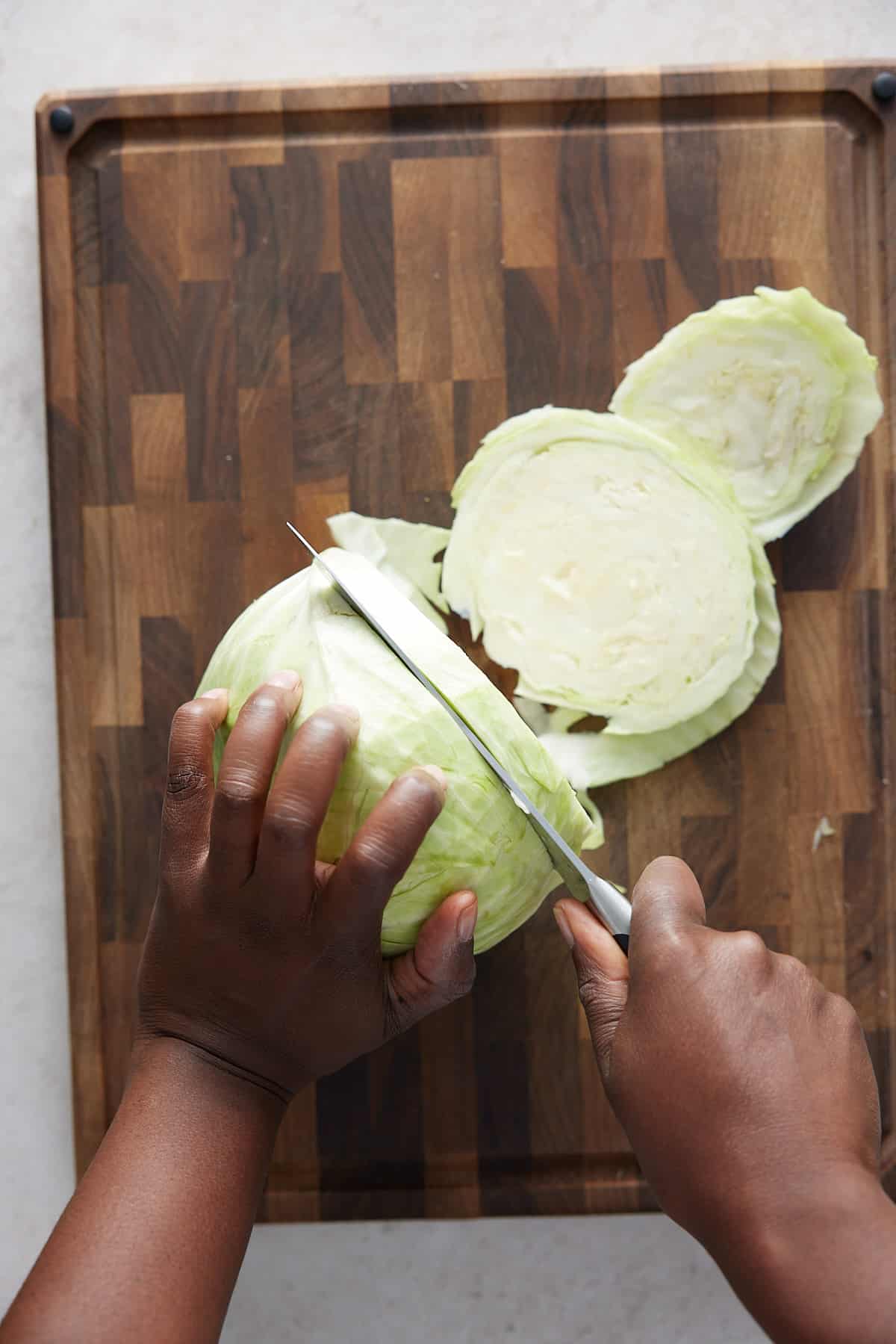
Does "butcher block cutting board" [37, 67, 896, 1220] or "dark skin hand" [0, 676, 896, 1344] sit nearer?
"dark skin hand" [0, 676, 896, 1344]

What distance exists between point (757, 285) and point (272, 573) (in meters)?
0.86

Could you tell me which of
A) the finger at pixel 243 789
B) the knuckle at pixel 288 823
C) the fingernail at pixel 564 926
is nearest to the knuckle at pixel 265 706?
the finger at pixel 243 789

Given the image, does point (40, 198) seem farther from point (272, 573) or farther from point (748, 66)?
point (748, 66)

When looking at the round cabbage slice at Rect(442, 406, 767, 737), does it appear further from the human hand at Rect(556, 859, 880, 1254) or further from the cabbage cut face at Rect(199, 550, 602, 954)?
the human hand at Rect(556, 859, 880, 1254)

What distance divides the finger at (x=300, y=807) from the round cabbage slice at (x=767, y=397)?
746 mm

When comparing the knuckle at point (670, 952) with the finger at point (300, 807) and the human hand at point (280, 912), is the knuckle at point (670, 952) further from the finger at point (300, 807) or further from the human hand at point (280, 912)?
the finger at point (300, 807)

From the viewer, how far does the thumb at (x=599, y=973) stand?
3.75 ft

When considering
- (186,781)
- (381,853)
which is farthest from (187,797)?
(381,853)

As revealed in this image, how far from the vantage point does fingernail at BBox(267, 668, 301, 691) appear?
118 centimetres

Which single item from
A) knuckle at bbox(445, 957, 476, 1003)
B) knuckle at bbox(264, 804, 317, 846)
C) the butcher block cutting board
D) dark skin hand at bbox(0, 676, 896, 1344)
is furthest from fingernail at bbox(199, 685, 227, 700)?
knuckle at bbox(445, 957, 476, 1003)

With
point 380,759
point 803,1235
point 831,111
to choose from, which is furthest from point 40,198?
point 803,1235

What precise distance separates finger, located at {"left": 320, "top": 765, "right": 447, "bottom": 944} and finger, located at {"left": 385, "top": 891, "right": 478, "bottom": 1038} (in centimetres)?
11

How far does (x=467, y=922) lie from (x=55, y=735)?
2.74 feet

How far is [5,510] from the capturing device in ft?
5.44
